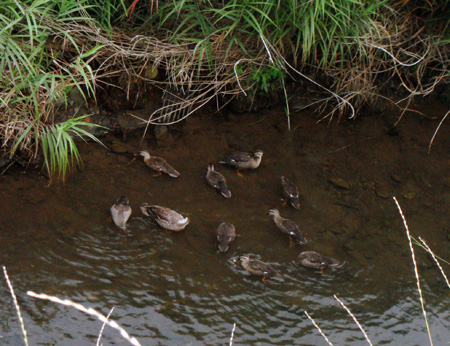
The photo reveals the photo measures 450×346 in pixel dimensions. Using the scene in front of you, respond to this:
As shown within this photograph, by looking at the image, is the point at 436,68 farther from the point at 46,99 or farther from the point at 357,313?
the point at 46,99

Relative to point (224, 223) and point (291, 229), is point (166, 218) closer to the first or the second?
point (224, 223)

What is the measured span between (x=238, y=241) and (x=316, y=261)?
2.68ft

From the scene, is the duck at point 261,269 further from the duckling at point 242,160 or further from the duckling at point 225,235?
the duckling at point 242,160

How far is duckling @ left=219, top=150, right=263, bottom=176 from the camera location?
6.23m

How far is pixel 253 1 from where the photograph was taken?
18.8 ft

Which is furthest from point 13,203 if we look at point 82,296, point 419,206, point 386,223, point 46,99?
point 419,206

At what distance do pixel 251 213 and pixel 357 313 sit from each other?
1.62 metres

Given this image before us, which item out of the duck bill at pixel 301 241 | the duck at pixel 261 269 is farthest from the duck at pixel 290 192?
the duck at pixel 261 269

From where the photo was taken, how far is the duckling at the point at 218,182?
5.90 m

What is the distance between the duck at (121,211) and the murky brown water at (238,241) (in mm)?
91

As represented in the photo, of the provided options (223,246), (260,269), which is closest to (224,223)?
(223,246)

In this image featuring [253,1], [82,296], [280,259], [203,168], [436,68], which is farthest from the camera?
[436,68]

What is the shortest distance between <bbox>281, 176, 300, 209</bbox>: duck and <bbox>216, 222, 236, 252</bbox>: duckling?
0.81m

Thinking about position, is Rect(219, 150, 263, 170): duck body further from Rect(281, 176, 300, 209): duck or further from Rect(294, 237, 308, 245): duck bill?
Rect(294, 237, 308, 245): duck bill
